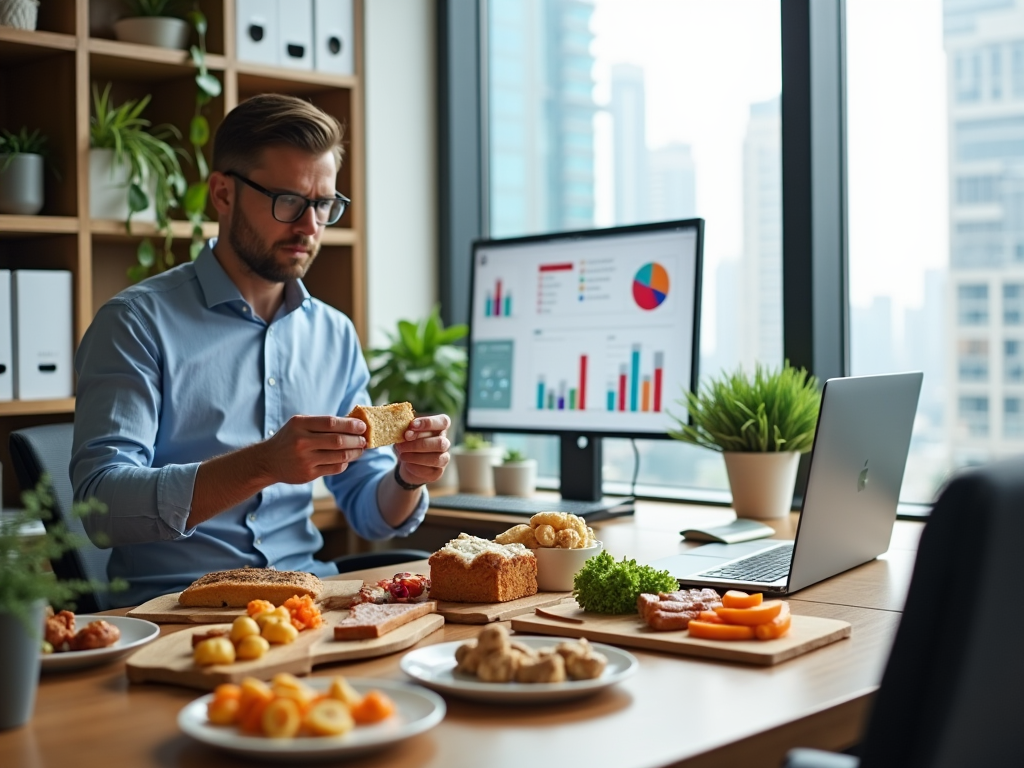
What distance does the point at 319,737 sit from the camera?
103 centimetres

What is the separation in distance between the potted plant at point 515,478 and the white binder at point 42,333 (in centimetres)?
113

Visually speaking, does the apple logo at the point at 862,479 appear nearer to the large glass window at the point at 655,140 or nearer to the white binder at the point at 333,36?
the large glass window at the point at 655,140

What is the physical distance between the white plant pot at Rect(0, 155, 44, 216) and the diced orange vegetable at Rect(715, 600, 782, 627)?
2159mm

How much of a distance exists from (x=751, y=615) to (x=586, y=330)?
1.37 meters

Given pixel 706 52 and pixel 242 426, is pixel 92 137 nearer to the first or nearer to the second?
pixel 242 426

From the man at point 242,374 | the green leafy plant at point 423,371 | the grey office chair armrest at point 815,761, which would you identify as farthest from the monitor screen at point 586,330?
the grey office chair armrest at point 815,761

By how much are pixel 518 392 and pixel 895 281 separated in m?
0.98

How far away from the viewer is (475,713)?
1176mm

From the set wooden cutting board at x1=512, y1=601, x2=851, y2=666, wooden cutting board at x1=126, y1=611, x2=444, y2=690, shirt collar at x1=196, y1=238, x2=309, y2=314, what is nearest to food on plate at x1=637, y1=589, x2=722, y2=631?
wooden cutting board at x1=512, y1=601, x2=851, y2=666

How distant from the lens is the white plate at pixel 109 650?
1358mm

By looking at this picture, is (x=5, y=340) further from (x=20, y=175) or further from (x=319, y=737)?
(x=319, y=737)

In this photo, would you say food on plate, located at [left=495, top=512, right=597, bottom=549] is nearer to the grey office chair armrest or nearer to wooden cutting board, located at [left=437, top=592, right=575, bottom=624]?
wooden cutting board, located at [left=437, top=592, right=575, bottom=624]

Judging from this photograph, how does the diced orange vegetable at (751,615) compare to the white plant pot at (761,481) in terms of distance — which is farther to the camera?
the white plant pot at (761,481)

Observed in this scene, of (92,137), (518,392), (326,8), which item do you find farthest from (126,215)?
(518,392)
